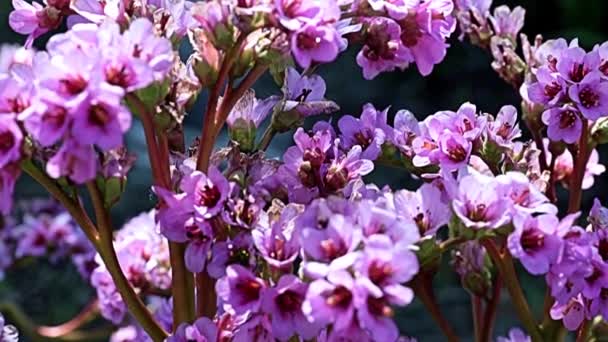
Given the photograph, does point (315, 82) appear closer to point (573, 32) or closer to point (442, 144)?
point (442, 144)

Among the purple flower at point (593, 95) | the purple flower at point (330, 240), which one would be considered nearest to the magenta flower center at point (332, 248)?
the purple flower at point (330, 240)

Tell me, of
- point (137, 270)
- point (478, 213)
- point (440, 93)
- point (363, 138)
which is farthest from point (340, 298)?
point (440, 93)

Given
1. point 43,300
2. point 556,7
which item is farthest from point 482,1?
point 556,7

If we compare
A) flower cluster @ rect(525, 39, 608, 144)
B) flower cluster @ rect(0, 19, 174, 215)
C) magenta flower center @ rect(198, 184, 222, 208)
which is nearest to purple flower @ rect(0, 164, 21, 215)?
flower cluster @ rect(0, 19, 174, 215)

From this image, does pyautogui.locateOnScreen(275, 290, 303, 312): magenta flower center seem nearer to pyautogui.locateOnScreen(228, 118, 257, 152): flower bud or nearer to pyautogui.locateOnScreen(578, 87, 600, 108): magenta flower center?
pyautogui.locateOnScreen(228, 118, 257, 152): flower bud

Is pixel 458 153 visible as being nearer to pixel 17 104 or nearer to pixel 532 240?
pixel 532 240

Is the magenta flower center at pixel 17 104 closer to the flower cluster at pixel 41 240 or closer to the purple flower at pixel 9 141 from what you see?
the purple flower at pixel 9 141
